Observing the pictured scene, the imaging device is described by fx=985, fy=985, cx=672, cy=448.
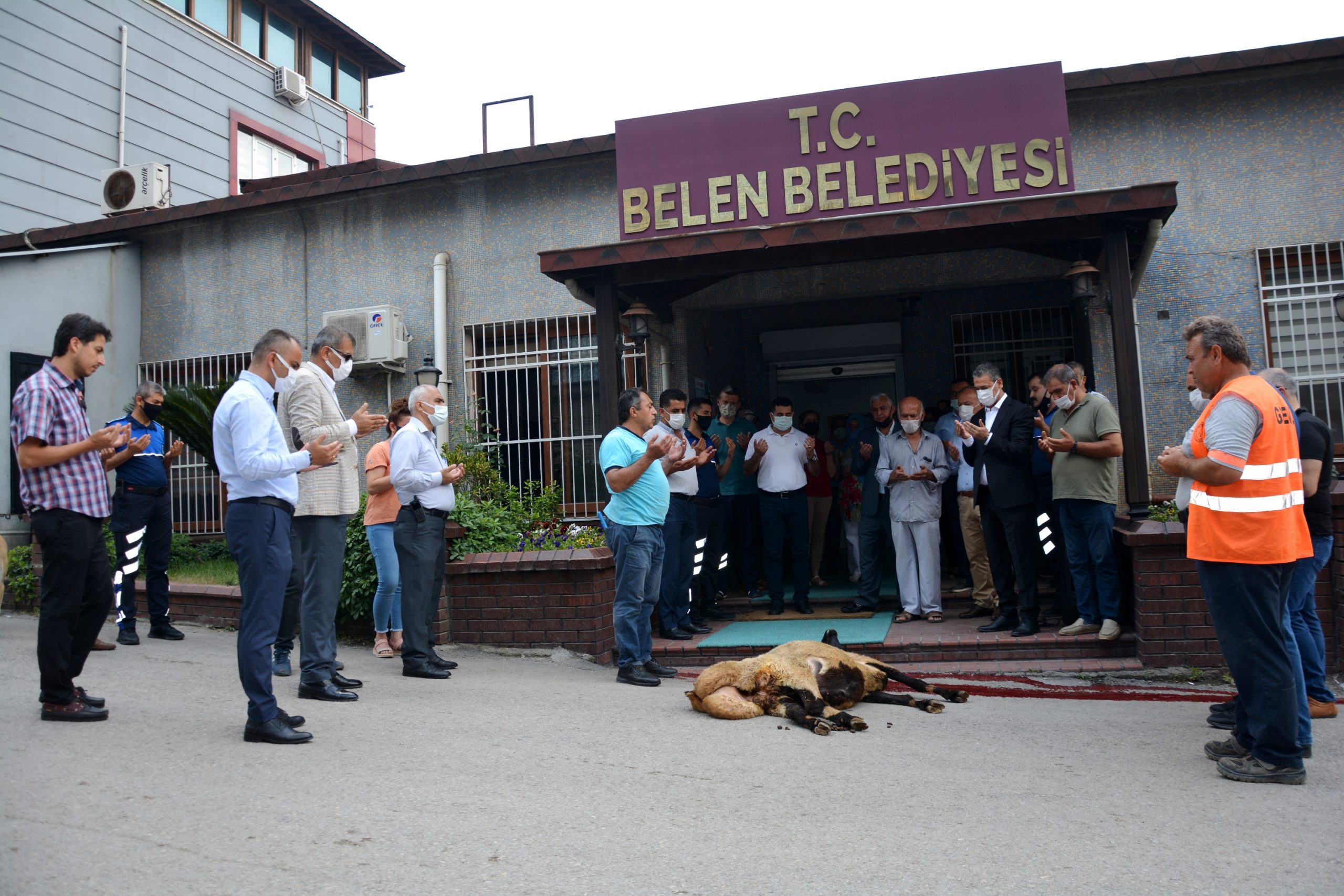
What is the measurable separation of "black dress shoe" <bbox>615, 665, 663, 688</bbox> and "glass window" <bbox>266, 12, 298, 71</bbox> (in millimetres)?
17441

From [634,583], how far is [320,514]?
1985 millimetres

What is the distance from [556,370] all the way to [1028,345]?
209 inches

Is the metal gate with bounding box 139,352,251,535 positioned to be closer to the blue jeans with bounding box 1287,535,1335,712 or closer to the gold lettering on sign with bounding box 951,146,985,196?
the gold lettering on sign with bounding box 951,146,985,196

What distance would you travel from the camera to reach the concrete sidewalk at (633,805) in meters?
2.96

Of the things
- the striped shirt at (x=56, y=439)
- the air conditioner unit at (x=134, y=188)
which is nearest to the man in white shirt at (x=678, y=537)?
the striped shirt at (x=56, y=439)

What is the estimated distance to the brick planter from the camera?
740cm

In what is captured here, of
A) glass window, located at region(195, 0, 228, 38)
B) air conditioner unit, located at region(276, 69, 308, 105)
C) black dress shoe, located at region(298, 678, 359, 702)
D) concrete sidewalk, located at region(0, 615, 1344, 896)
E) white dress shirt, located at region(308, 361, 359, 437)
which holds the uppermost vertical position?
glass window, located at region(195, 0, 228, 38)

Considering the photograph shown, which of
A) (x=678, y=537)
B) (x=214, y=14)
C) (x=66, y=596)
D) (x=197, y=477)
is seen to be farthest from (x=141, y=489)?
(x=214, y=14)

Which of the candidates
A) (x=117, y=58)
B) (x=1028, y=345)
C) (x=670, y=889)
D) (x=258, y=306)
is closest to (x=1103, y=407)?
(x=1028, y=345)

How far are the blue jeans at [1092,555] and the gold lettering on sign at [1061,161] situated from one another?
2.97m

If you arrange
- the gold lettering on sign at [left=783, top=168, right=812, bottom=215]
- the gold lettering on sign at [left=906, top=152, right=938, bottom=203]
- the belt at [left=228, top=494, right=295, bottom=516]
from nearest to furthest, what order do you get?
the belt at [left=228, top=494, right=295, bottom=516], the gold lettering on sign at [left=906, top=152, right=938, bottom=203], the gold lettering on sign at [left=783, top=168, right=812, bottom=215]

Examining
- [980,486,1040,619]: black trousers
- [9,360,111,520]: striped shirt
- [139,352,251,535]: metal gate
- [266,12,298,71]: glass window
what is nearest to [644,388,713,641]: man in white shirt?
[980,486,1040,619]: black trousers

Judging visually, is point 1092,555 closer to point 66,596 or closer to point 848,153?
point 848,153

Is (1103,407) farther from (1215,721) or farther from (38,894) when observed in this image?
(38,894)
